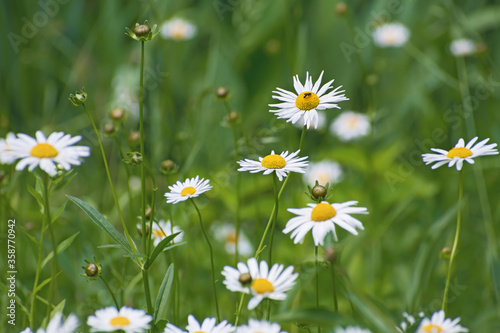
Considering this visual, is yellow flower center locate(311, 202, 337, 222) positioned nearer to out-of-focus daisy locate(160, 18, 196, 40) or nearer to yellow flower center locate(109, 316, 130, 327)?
yellow flower center locate(109, 316, 130, 327)

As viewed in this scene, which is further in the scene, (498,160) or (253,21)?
(253,21)

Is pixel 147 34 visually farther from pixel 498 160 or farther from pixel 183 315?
pixel 498 160

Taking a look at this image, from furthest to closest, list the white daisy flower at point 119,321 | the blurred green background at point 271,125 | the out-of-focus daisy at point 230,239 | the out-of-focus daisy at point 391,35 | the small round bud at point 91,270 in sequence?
the out-of-focus daisy at point 391,35, the out-of-focus daisy at point 230,239, the blurred green background at point 271,125, the small round bud at point 91,270, the white daisy flower at point 119,321

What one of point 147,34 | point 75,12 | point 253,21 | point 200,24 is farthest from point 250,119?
point 147,34

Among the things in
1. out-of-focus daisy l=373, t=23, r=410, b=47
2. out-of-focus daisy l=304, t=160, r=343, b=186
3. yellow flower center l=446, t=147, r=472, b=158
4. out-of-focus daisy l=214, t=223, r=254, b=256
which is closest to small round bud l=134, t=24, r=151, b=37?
yellow flower center l=446, t=147, r=472, b=158

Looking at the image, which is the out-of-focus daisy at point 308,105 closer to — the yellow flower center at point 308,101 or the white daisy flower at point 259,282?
the yellow flower center at point 308,101

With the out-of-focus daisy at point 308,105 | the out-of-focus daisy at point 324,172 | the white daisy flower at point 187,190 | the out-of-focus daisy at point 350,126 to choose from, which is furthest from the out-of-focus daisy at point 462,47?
the white daisy flower at point 187,190

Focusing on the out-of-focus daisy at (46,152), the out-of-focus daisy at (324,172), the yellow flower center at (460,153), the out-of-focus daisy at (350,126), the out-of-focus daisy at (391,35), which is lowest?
the out-of-focus daisy at (46,152)
